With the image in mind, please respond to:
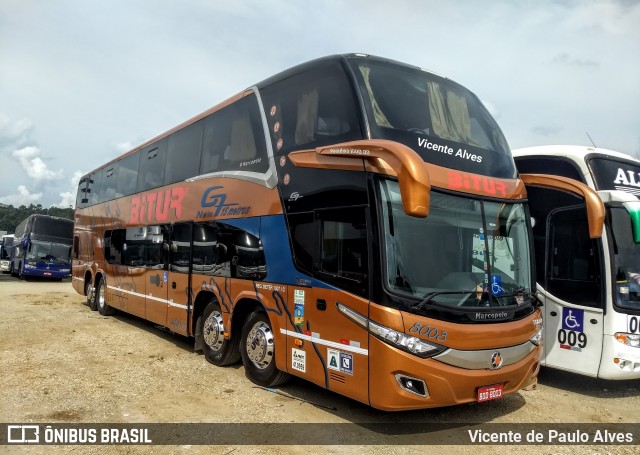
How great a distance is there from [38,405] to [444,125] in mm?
5881

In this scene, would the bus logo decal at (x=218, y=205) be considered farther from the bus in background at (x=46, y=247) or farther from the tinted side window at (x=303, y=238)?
the bus in background at (x=46, y=247)

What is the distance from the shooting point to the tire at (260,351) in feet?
21.6

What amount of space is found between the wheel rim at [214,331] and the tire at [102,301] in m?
6.09

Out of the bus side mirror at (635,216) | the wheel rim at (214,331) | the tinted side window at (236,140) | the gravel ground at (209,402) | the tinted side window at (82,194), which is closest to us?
the gravel ground at (209,402)

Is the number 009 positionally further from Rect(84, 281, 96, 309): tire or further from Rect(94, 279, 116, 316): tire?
Rect(84, 281, 96, 309): tire

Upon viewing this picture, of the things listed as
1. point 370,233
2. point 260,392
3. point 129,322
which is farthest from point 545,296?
point 129,322

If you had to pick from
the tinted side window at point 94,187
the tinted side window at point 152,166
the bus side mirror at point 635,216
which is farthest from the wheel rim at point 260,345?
the tinted side window at point 94,187

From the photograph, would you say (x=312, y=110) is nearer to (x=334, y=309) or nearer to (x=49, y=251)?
(x=334, y=309)

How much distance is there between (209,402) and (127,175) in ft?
24.7

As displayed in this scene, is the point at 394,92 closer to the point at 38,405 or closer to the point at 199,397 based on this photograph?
the point at 199,397

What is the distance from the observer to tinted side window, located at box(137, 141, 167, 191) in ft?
33.4

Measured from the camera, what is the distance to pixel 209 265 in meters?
8.02

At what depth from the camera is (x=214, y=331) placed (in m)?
7.91

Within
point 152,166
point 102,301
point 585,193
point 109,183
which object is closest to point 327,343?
point 585,193
